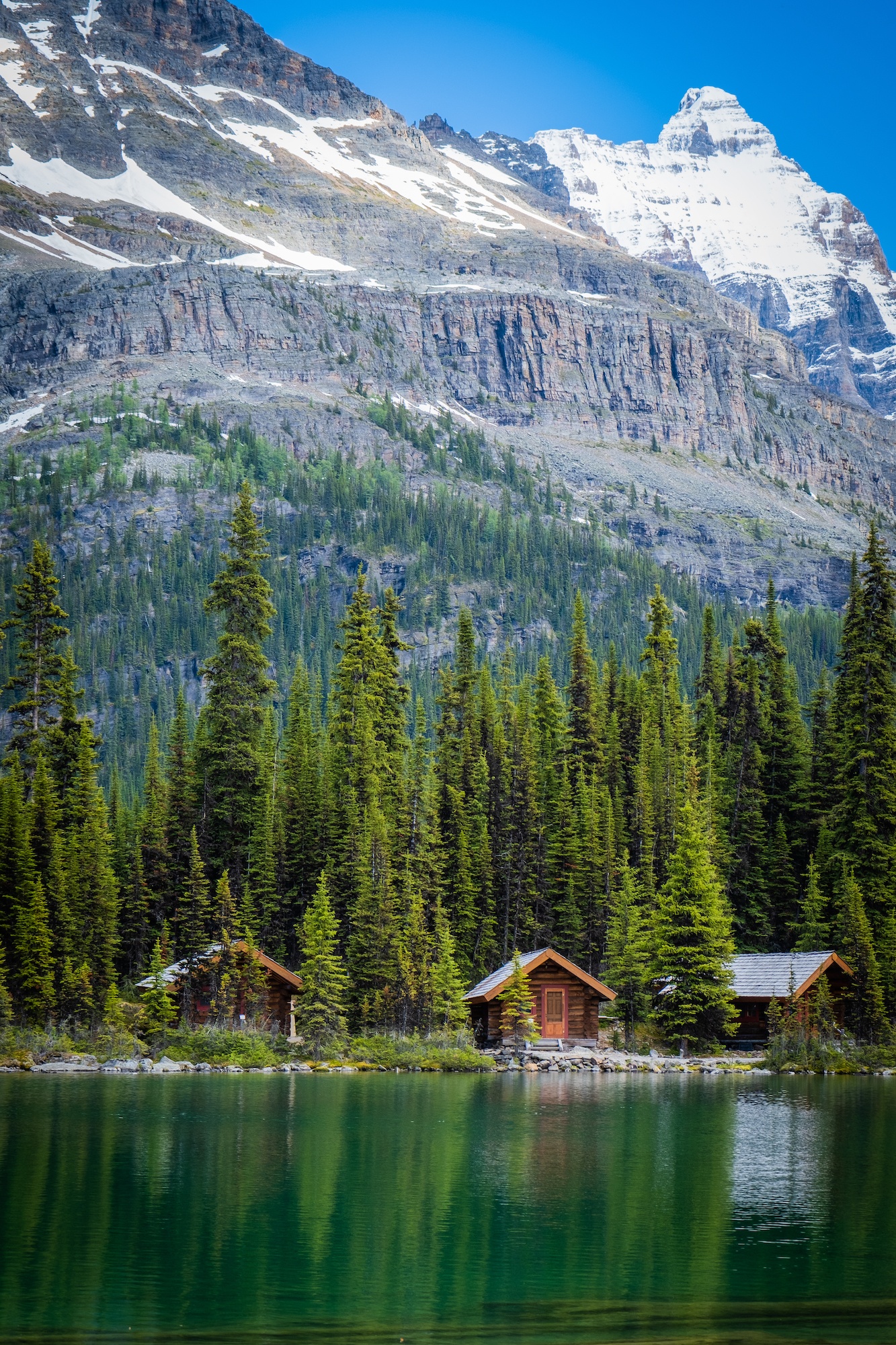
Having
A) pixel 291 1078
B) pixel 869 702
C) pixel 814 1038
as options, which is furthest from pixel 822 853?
pixel 291 1078

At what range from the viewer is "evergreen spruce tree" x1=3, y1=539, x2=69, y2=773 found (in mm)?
68438

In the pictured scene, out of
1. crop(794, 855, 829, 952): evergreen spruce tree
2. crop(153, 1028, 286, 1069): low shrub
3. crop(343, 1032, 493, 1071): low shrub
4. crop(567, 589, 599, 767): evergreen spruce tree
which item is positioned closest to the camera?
crop(153, 1028, 286, 1069): low shrub

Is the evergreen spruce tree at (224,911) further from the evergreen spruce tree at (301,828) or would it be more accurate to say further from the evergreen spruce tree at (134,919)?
the evergreen spruce tree at (301,828)

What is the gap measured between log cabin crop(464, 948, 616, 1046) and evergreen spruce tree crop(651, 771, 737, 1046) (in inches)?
153

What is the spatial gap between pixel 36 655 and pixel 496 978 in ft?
84.1

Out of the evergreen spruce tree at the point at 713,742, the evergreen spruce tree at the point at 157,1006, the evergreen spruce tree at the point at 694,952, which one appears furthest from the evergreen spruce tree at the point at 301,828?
the evergreen spruce tree at the point at 713,742

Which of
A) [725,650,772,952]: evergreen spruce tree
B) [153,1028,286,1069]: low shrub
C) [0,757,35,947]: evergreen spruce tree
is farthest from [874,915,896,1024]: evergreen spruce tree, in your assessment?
[0,757,35,947]: evergreen spruce tree

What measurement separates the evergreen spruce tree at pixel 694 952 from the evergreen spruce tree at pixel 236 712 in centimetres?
2146

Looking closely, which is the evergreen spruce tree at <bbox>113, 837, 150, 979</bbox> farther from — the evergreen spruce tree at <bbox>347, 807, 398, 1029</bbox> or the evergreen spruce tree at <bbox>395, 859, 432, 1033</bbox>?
the evergreen spruce tree at <bbox>395, 859, 432, 1033</bbox>

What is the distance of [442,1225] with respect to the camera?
77.3 ft

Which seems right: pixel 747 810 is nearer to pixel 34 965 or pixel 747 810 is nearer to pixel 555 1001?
pixel 555 1001

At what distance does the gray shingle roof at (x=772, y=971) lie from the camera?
62.8 m

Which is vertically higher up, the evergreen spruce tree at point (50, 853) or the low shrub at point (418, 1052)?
the evergreen spruce tree at point (50, 853)

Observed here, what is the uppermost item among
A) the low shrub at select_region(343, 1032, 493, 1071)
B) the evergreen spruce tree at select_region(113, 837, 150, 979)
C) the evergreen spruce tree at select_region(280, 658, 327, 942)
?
the evergreen spruce tree at select_region(280, 658, 327, 942)
